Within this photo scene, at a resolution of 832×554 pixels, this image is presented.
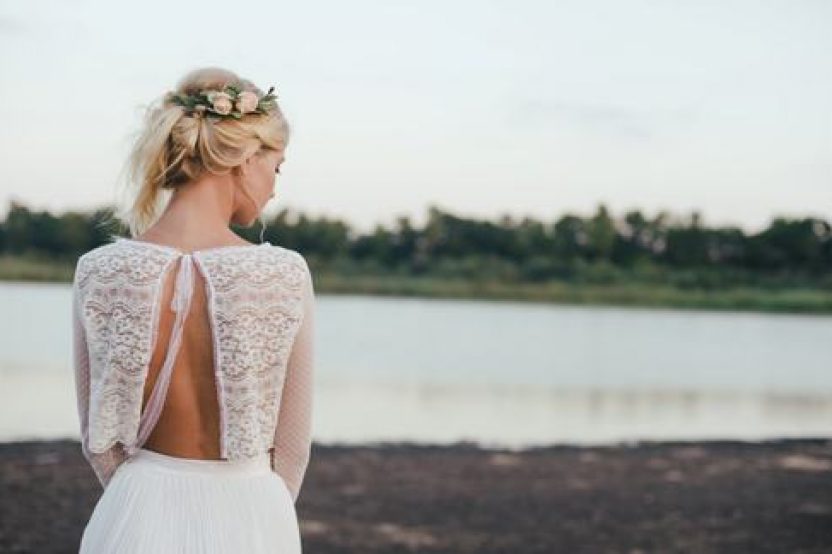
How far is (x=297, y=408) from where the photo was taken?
246 centimetres

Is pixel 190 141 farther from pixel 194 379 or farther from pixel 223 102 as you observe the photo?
pixel 194 379

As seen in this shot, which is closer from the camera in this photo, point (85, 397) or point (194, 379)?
point (194, 379)

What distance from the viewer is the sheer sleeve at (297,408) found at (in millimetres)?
2412

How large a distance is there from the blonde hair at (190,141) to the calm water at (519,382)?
41.6ft

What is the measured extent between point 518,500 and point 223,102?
845cm

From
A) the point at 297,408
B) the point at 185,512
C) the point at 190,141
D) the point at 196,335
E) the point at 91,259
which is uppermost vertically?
the point at 190,141

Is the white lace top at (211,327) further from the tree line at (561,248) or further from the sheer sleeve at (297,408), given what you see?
the tree line at (561,248)

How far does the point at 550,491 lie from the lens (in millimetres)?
10992

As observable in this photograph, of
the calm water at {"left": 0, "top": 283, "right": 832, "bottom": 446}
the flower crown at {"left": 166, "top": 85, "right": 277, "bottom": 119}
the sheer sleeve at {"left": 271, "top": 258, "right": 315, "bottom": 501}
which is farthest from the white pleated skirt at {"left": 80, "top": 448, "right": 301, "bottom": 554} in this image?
the calm water at {"left": 0, "top": 283, "right": 832, "bottom": 446}

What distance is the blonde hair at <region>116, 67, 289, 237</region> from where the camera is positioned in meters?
2.31

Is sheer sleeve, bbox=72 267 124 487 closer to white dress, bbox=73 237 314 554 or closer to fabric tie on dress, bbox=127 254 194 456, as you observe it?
white dress, bbox=73 237 314 554

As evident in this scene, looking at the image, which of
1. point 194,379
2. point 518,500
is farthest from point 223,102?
point 518,500

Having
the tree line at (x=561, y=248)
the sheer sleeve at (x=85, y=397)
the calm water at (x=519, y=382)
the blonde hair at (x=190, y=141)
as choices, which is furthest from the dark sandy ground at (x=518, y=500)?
the tree line at (x=561, y=248)

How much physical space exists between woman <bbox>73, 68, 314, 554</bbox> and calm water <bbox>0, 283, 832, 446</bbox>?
12552 mm
